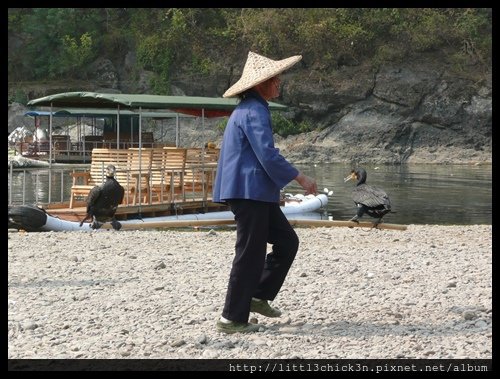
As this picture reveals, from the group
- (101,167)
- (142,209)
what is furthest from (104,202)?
(101,167)

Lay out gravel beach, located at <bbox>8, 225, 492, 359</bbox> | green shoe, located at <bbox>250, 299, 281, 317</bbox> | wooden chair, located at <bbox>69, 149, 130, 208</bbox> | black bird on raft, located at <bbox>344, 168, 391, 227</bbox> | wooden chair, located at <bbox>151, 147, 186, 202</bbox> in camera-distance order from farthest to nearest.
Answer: wooden chair, located at <bbox>69, 149, 130, 208</bbox>
wooden chair, located at <bbox>151, 147, 186, 202</bbox>
black bird on raft, located at <bbox>344, 168, 391, 227</bbox>
green shoe, located at <bbox>250, 299, 281, 317</bbox>
gravel beach, located at <bbox>8, 225, 492, 359</bbox>

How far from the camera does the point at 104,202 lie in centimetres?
1470

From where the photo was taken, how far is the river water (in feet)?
65.1

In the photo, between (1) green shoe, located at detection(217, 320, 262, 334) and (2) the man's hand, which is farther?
(1) green shoe, located at detection(217, 320, 262, 334)

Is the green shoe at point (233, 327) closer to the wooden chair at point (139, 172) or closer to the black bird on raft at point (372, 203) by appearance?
the black bird on raft at point (372, 203)

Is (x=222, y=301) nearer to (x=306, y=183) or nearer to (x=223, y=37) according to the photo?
(x=306, y=183)

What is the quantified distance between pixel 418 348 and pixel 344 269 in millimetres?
3222

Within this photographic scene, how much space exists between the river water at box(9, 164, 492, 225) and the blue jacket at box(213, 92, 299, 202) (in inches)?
405

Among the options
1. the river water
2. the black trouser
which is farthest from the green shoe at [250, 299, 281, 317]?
the river water

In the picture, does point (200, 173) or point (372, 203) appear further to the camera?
point (200, 173)

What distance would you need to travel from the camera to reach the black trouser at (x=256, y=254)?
19.2ft

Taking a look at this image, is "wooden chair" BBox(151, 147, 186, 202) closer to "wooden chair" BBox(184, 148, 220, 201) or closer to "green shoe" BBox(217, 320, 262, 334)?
"wooden chair" BBox(184, 148, 220, 201)

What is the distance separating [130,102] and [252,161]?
11.4m

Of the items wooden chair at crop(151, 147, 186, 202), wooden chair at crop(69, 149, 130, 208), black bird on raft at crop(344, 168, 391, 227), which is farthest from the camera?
wooden chair at crop(69, 149, 130, 208)
